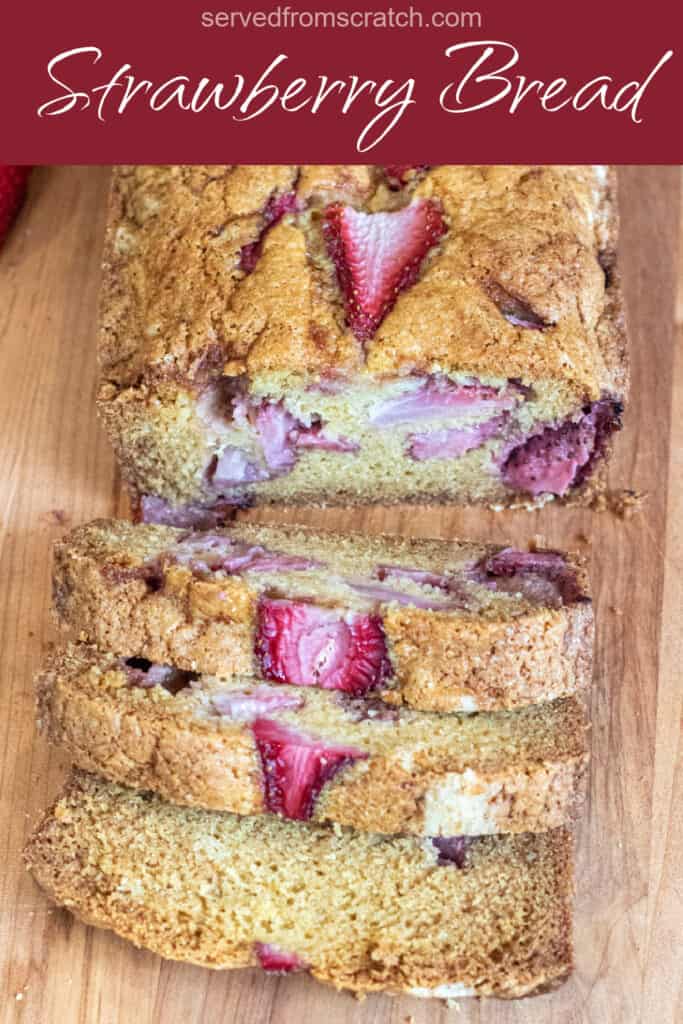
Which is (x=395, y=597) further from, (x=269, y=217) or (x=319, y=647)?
(x=269, y=217)

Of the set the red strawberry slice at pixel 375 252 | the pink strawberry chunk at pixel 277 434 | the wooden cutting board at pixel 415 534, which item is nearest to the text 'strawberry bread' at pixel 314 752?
the wooden cutting board at pixel 415 534

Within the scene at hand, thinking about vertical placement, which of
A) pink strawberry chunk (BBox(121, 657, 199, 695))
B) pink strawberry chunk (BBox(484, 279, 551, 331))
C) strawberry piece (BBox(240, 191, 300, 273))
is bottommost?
pink strawberry chunk (BBox(121, 657, 199, 695))

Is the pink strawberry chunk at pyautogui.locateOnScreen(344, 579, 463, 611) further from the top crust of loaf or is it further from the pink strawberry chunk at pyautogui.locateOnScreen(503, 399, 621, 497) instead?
the pink strawberry chunk at pyautogui.locateOnScreen(503, 399, 621, 497)

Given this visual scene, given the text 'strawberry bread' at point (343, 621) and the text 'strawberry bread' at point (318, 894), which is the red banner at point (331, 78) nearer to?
the text 'strawberry bread' at point (343, 621)

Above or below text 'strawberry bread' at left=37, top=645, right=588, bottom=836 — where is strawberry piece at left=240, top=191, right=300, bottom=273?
above

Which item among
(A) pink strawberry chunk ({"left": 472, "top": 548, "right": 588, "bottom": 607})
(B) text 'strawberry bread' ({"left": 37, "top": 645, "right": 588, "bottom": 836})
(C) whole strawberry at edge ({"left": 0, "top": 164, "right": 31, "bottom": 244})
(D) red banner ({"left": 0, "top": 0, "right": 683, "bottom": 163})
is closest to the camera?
(B) text 'strawberry bread' ({"left": 37, "top": 645, "right": 588, "bottom": 836})

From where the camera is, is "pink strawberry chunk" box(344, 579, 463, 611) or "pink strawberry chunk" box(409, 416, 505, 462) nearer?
"pink strawberry chunk" box(344, 579, 463, 611)

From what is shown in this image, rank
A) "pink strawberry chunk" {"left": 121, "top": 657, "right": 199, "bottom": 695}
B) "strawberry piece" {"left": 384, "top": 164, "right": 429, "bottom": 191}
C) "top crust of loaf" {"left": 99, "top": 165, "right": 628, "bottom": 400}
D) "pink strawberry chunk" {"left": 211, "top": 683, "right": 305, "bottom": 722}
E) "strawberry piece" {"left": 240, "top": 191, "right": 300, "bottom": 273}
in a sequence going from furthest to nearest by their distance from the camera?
1. "strawberry piece" {"left": 384, "top": 164, "right": 429, "bottom": 191}
2. "strawberry piece" {"left": 240, "top": 191, "right": 300, "bottom": 273}
3. "top crust of loaf" {"left": 99, "top": 165, "right": 628, "bottom": 400}
4. "pink strawberry chunk" {"left": 121, "top": 657, "right": 199, "bottom": 695}
5. "pink strawberry chunk" {"left": 211, "top": 683, "right": 305, "bottom": 722}

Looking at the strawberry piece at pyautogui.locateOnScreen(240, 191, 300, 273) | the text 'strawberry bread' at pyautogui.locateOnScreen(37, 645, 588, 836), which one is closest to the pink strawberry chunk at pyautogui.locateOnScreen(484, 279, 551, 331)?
the strawberry piece at pyautogui.locateOnScreen(240, 191, 300, 273)

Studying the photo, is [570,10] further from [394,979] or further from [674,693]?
[394,979]
